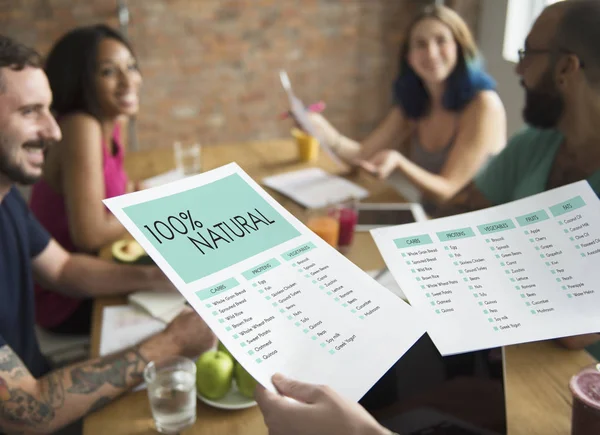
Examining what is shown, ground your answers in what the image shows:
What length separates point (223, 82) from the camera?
3754 millimetres

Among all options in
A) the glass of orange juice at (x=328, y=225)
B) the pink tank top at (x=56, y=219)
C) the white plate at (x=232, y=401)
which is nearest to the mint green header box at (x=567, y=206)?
the white plate at (x=232, y=401)

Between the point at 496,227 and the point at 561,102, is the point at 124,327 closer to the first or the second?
the point at 496,227

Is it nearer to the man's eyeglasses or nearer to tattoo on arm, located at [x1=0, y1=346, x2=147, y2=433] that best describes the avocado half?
tattoo on arm, located at [x1=0, y1=346, x2=147, y2=433]

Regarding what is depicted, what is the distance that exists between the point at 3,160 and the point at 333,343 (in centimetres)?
101

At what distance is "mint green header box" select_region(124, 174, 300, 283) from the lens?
63 centimetres

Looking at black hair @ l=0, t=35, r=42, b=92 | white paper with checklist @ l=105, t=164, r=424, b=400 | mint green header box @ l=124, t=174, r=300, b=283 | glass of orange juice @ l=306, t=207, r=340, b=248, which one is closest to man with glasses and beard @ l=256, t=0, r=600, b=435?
glass of orange juice @ l=306, t=207, r=340, b=248

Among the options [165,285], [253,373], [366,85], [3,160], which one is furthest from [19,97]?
[366,85]

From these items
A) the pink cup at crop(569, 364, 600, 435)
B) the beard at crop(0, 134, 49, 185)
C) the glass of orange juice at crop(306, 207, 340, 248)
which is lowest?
the glass of orange juice at crop(306, 207, 340, 248)

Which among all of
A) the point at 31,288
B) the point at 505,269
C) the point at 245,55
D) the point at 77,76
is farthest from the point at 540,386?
the point at 245,55

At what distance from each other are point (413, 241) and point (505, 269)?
13 cm

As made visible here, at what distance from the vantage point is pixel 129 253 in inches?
58.3

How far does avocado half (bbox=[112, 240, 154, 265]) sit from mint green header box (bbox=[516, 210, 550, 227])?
0.94m

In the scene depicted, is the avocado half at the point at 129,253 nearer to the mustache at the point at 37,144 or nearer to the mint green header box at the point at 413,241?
the mustache at the point at 37,144

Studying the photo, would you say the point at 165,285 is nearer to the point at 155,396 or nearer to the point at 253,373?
the point at 155,396
